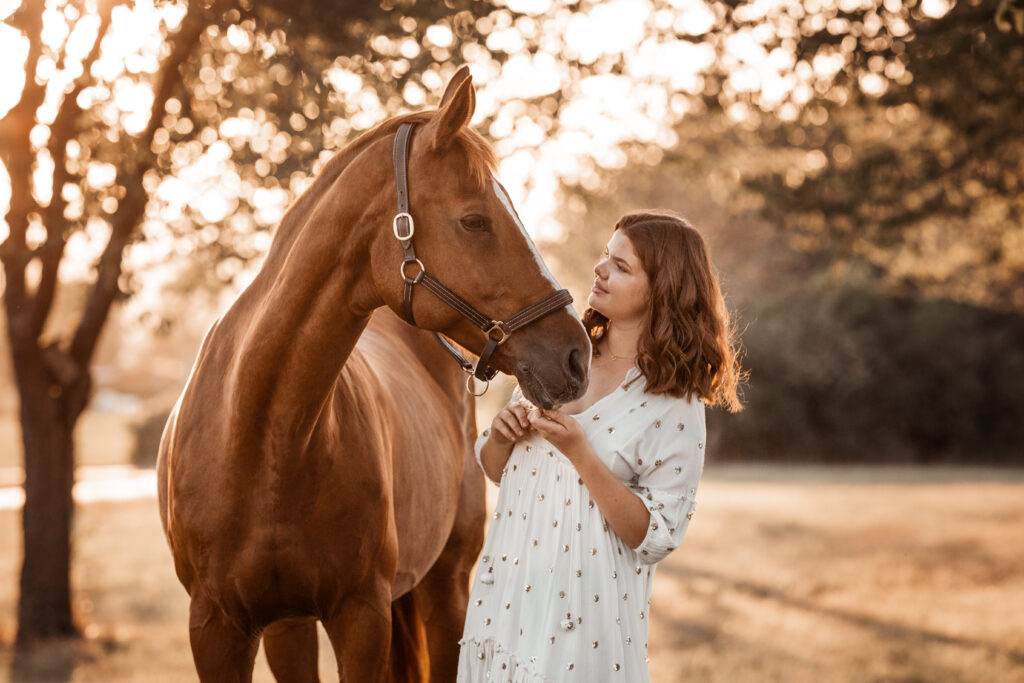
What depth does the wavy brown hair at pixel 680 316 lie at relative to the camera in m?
2.49

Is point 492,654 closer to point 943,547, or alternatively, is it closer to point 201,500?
point 201,500

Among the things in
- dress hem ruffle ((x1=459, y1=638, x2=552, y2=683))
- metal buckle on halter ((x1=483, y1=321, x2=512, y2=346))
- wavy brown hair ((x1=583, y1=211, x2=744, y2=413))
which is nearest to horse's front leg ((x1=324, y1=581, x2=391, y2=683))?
dress hem ruffle ((x1=459, y1=638, x2=552, y2=683))

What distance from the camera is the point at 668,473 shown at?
241 centimetres

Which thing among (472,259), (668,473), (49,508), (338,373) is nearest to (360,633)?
(338,373)

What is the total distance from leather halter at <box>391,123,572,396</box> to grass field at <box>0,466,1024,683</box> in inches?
184

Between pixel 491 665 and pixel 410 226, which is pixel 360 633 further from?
pixel 410 226

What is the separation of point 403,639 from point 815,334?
21072 mm

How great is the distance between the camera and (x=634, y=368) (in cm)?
257

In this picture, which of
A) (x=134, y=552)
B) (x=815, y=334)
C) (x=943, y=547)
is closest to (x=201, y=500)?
(x=134, y=552)

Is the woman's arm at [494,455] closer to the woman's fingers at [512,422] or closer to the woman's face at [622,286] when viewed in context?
the woman's fingers at [512,422]

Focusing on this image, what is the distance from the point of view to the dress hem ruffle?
2402 mm

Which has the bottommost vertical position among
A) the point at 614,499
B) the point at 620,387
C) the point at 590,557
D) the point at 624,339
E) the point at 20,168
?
the point at 590,557

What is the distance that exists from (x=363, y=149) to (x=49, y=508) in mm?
5742

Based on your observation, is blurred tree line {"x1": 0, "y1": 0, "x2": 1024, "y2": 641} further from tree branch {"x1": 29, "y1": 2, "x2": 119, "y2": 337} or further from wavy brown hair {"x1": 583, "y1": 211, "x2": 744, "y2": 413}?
wavy brown hair {"x1": 583, "y1": 211, "x2": 744, "y2": 413}
